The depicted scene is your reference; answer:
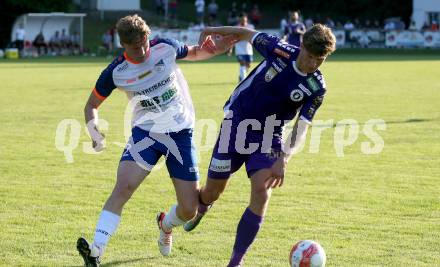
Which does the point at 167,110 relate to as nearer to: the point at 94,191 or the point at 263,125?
the point at 263,125

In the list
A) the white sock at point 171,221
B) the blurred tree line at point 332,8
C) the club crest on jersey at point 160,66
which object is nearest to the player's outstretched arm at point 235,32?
the club crest on jersey at point 160,66

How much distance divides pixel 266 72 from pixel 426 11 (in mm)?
46606

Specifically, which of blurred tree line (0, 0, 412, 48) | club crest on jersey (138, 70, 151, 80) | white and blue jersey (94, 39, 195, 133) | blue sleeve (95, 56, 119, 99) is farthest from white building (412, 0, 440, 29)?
blue sleeve (95, 56, 119, 99)

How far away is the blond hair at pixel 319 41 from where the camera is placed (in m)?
6.29

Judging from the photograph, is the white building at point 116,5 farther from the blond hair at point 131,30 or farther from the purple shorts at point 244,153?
the blond hair at point 131,30

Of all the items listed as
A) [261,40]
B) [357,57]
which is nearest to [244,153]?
[261,40]

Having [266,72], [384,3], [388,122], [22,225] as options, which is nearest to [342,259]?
[266,72]

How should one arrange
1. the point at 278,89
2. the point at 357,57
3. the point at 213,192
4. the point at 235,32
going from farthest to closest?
the point at 357,57
the point at 235,32
the point at 213,192
the point at 278,89

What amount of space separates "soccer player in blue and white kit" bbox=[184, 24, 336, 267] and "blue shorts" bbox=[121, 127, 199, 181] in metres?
0.20

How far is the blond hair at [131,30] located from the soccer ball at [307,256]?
1.96 meters

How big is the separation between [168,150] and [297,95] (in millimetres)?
1109

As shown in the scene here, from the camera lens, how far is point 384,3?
55656 millimetres

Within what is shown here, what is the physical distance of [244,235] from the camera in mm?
6641

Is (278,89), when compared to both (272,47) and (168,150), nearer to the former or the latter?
(272,47)
